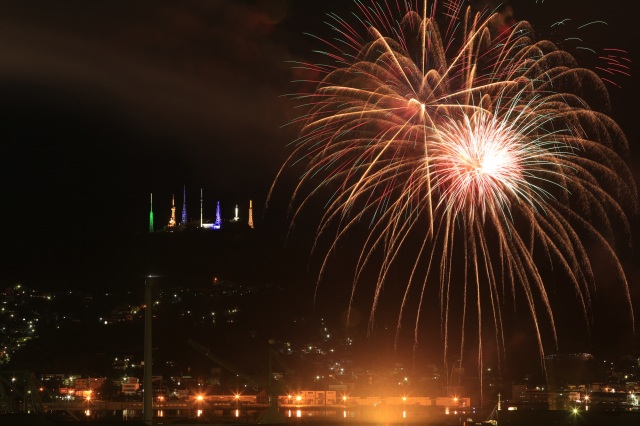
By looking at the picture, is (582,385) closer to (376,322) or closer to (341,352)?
(376,322)

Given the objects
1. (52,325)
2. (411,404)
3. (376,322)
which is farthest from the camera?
(52,325)

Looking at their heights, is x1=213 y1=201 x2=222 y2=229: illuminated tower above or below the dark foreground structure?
above

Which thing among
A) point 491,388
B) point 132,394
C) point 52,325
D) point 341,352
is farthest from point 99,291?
point 491,388

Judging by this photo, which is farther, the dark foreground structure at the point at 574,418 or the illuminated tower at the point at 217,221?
the illuminated tower at the point at 217,221

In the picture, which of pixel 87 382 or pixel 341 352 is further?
pixel 341 352

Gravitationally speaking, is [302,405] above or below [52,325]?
below

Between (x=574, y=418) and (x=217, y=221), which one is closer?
(x=574, y=418)

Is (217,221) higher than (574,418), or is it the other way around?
(217,221)

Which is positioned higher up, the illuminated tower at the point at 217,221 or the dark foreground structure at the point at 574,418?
the illuminated tower at the point at 217,221

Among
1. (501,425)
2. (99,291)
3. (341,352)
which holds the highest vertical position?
(99,291)

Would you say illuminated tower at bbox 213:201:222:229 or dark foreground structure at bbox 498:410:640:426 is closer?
dark foreground structure at bbox 498:410:640:426

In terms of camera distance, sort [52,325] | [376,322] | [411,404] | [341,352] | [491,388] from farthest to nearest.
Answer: [52,325] → [341,352] → [376,322] → [491,388] → [411,404]
